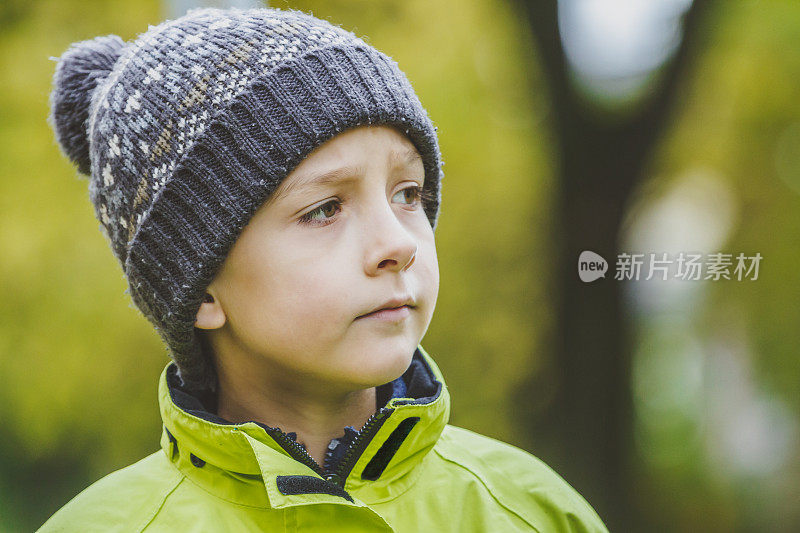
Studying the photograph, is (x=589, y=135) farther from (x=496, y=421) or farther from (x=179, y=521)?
(x=179, y=521)

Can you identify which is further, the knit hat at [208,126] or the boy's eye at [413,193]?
the boy's eye at [413,193]

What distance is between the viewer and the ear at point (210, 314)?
60.2 inches

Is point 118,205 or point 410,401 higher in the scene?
point 118,205

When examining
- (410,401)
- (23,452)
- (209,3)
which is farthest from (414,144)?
(23,452)

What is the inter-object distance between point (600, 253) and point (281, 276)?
9.82ft

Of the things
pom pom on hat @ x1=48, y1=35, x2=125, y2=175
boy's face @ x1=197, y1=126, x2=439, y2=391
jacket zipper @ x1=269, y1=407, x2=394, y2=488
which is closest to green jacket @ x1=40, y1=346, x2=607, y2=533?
jacket zipper @ x1=269, y1=407, x2=394, y2=488

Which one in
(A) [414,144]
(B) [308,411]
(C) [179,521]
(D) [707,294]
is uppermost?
(D) [707,294]

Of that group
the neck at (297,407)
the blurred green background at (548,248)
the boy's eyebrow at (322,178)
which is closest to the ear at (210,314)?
the neck at (297,407)

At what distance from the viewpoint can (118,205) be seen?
158 cm

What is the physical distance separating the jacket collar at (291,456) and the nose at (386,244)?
10.8 inches

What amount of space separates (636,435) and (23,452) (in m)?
3.40

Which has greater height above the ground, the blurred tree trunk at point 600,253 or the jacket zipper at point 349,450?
the blurred tree trunk at point 600,253

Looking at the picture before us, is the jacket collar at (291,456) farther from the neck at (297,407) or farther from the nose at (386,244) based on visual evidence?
the nose at (386,244)

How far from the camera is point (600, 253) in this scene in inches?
160
